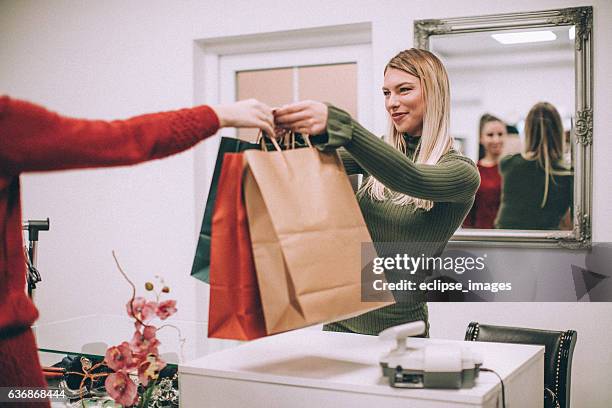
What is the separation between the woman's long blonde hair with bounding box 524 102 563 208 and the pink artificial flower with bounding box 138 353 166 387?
73.5 inches

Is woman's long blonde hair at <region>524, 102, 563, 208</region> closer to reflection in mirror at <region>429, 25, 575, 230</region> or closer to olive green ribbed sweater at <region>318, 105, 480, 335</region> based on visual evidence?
reflection in mirror at <region>429, 25, 575, 230</region>

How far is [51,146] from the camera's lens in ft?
Result: 2.77

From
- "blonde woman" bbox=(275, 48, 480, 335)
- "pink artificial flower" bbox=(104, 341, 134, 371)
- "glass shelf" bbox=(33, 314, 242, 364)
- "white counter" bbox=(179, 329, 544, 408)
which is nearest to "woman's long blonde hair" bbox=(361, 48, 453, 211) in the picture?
"blonde woman" bbox=(275, 48, 480, 335)

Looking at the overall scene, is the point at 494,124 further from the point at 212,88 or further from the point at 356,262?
the point at 356,262

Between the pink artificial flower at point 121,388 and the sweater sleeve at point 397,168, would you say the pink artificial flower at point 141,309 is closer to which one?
the pink artificial flower at point 121,388

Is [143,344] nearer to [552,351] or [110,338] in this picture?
[110,338]

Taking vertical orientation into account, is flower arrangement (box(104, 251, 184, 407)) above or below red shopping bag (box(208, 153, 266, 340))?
below

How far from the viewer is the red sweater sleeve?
0.83 metres

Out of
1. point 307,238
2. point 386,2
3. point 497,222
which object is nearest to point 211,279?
point 307,238

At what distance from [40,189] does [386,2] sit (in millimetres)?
1995

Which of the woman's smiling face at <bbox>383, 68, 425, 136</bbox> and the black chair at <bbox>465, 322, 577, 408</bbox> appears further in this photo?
the black chair at <bbox>465, 322, 577, 408</bbox>

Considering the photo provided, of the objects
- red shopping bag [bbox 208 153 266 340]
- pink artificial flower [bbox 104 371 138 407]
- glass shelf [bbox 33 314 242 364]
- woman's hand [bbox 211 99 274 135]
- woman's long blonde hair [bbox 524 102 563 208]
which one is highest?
woman's long blonde hair [bbox 524 102 563 208]

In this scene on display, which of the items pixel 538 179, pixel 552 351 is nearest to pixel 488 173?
pixel 538 179

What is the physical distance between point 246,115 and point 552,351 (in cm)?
126
